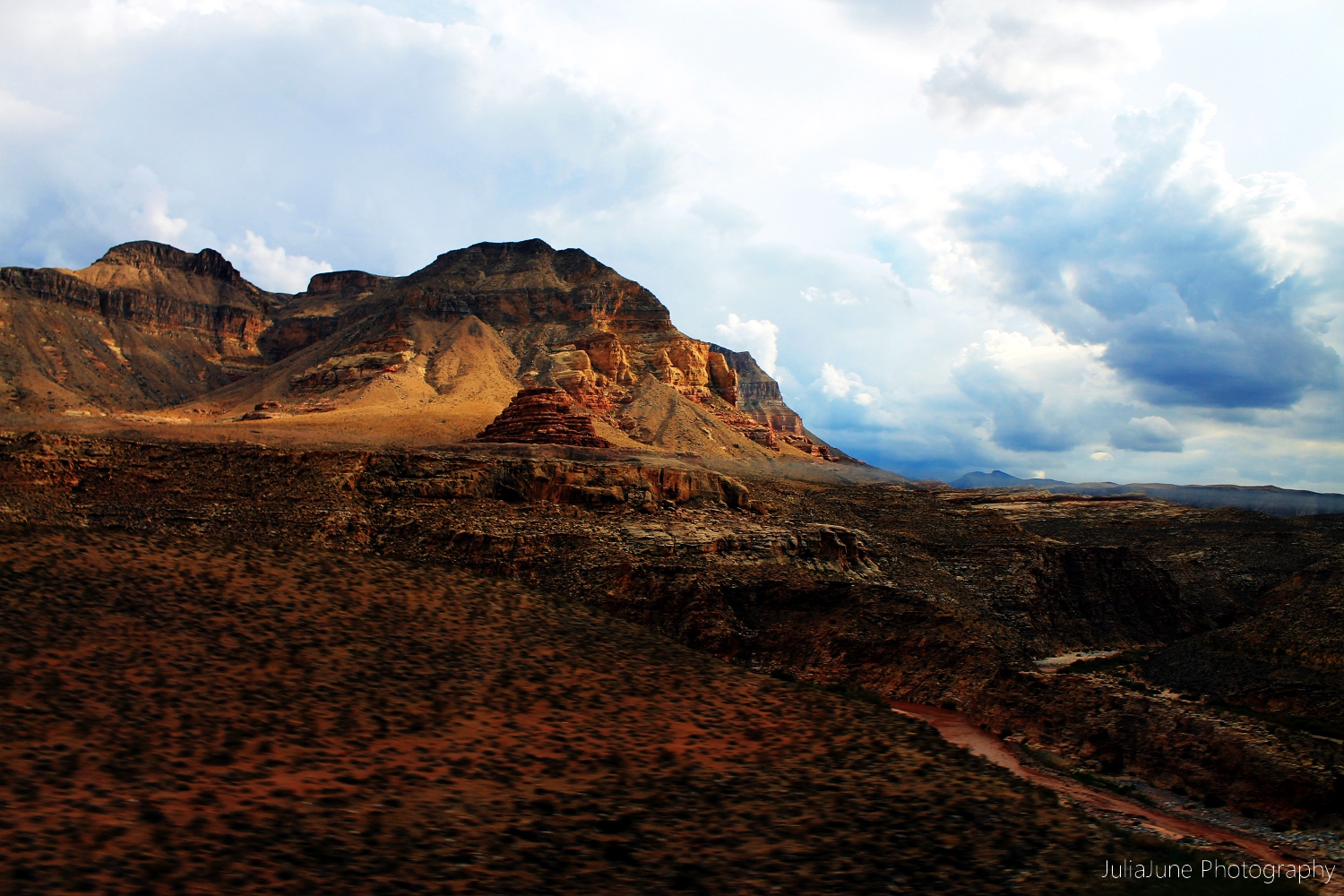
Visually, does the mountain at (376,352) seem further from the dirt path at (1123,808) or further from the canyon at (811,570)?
the dirt path at (1123,808)

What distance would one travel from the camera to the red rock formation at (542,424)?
7769cm

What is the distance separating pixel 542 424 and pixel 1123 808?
6580 centimetres

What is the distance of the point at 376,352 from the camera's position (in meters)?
123

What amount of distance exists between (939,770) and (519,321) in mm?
135766

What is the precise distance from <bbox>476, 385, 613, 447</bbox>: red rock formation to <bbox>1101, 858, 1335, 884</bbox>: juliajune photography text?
215 feet

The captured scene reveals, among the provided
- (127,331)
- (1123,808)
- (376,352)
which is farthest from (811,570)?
(127,331)

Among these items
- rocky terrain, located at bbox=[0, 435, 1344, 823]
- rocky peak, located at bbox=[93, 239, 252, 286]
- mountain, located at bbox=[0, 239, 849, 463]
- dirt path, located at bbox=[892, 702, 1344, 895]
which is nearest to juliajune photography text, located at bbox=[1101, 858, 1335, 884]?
dirt path, located at bbox=[892, 702, 1344, 895]

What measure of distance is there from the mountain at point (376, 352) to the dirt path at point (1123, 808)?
60.1 meters

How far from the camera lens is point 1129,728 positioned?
24969 mm

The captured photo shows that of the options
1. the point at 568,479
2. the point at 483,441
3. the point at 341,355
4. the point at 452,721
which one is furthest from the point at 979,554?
the point at 341,355

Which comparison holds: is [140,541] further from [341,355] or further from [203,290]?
[203,290]

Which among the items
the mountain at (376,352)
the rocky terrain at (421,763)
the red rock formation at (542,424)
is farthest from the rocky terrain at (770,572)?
the mountain at (376,352)

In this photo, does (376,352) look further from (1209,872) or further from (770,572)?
(1209,872)

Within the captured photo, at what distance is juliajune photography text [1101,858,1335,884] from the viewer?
12.0 metres
